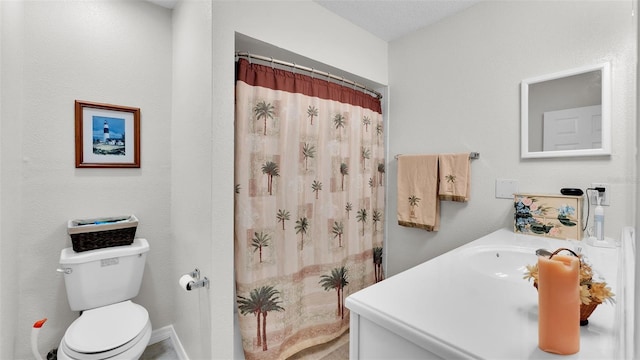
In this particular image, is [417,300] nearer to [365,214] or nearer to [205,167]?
[205,167]

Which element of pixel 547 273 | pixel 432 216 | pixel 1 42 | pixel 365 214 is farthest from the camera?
pixel 365 214

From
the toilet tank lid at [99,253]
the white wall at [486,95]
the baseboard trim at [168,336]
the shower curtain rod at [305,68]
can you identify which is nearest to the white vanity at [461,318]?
the white wall at [486,95]

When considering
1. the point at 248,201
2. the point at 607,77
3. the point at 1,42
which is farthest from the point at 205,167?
the point at 607,77

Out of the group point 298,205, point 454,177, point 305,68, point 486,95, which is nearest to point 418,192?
point 454,177

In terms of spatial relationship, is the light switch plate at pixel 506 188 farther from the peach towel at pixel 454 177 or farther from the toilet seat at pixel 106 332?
the toilet seat at pixel 106 332

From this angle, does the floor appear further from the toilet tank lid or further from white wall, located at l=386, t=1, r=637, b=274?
white wall, located at l=386, t=1, r=637, b=274

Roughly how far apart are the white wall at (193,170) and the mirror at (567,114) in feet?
5.96

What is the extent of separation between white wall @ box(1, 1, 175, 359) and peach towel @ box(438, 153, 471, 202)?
80.8 inches

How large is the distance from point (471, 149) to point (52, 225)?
9.05ft

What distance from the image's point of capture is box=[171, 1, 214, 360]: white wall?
4.44 feet

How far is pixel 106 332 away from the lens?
138 cm

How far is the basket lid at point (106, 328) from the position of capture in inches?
50.7

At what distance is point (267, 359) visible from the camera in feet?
5.20

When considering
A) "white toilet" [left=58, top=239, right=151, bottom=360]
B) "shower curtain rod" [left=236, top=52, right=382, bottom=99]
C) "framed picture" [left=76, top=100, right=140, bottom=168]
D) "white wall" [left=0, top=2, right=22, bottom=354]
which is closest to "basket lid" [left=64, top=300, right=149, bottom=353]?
"white toilet" [left=58, top=239, right=151, bottom=360]
